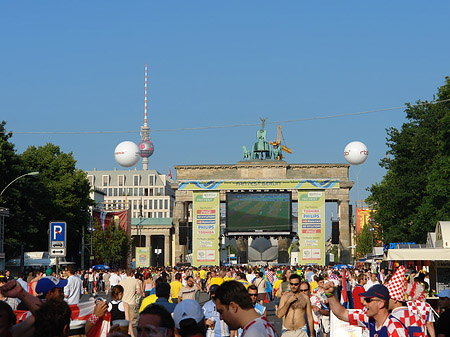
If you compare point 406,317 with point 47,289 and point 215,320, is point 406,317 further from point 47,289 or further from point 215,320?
point 215,320

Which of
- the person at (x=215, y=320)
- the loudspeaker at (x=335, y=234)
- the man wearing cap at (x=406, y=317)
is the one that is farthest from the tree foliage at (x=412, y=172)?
the man wearing cap at (x=406, y=317)

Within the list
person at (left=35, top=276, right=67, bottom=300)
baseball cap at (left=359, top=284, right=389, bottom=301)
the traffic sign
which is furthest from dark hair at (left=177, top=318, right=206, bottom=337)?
the traffic sign

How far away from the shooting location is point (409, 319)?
881 centimetres

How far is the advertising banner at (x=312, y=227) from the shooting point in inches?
3425

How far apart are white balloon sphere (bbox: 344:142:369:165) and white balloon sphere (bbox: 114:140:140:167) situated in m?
26.5

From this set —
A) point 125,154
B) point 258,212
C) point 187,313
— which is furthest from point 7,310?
point 125,154

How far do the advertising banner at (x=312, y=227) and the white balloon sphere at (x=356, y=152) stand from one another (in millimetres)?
10701

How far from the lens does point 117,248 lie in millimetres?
100000

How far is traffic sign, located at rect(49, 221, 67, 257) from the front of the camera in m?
27.6

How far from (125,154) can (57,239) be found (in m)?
81.2

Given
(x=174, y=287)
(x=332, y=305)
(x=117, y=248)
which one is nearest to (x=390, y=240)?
(x=117, y=248)

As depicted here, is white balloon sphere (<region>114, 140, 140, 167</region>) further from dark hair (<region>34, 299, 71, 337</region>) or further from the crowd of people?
dark hair (<region>34, 299, 71, 337</region>)

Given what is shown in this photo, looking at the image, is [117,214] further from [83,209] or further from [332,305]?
[332,305]

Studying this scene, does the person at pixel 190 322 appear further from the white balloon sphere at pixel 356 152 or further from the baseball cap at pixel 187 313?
the white balloon sphere at pixel 356 152
